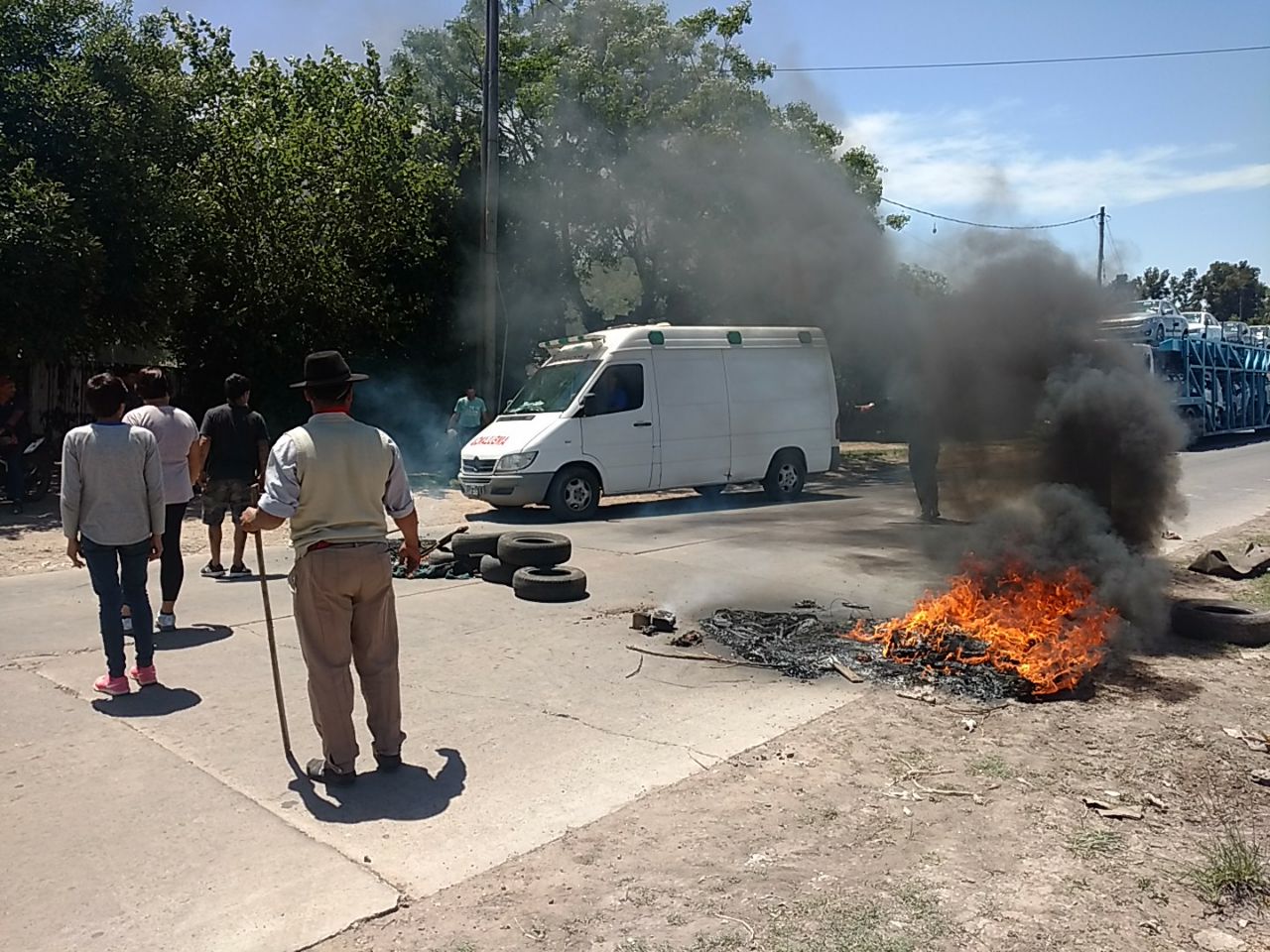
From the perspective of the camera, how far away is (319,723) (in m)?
4.32

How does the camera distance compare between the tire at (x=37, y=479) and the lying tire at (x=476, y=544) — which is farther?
the tire at (x=37, y=479)

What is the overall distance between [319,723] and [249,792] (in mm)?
403

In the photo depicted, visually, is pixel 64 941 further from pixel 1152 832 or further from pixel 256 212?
pixel 256 212

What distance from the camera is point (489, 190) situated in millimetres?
15805

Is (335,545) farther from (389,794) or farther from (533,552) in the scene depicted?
(533,552)

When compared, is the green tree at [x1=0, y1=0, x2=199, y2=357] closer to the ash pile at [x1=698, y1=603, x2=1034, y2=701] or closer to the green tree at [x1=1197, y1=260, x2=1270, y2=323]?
the ash pile at [x1=698, y1=603, x2=1034, y2=701]

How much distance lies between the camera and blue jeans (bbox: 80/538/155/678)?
538 cm

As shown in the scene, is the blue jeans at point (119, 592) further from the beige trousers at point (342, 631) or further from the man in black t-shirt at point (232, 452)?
the man in black t-shirt at point (232, 452)

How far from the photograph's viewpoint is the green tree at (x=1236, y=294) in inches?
2288

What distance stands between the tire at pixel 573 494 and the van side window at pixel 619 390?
823 mm

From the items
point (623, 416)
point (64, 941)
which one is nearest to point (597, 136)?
point (623, 416)

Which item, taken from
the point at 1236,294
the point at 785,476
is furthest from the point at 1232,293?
the point at 785,476

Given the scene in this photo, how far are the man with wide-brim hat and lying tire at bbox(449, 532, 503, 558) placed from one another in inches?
186

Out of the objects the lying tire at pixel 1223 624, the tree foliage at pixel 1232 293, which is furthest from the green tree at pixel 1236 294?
the lying tire at pixel 1223 624
